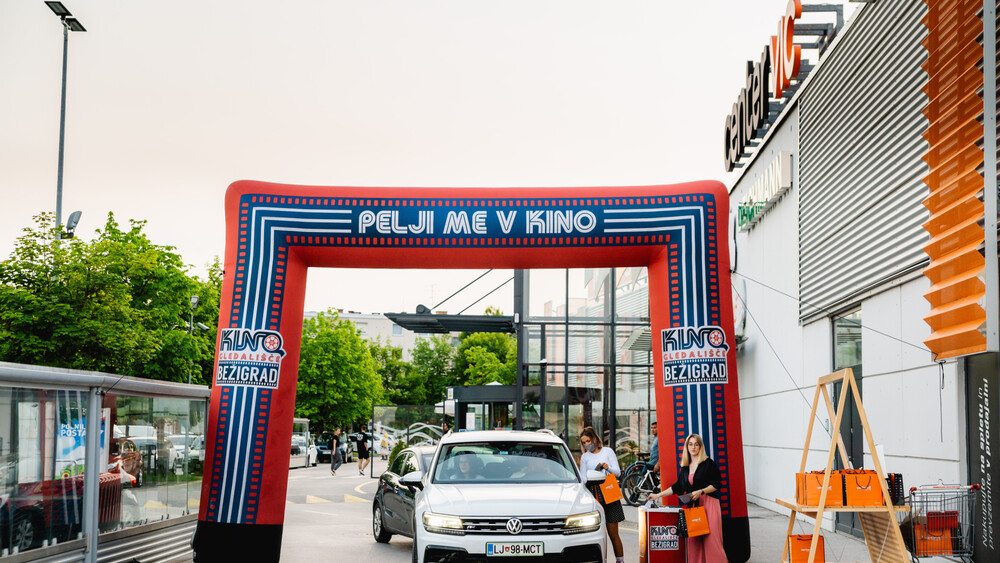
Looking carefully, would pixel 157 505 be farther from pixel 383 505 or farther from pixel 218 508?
pixel 383 505

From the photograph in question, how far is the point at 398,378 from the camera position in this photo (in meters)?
93.3

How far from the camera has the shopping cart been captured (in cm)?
875

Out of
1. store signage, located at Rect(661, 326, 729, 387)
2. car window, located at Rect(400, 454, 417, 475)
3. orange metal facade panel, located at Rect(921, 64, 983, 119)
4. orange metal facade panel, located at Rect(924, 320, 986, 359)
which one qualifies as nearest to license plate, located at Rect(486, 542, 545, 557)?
store signage, located at Rect(661, 326, 729, 387)

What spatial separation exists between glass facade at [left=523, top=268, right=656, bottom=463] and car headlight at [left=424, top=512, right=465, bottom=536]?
16303 millimetres

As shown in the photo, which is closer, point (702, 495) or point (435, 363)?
point (702, 495)

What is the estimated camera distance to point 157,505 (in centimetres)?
1127

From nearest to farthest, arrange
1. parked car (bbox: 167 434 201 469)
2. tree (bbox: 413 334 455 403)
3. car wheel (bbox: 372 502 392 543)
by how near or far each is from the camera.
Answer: parked car (bbox: 167 434 201 469) → car wheel (bbox: 372 502 392 543) → tree (bbox: 413 334 455 403)

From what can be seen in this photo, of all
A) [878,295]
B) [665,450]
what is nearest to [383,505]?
[665,450]

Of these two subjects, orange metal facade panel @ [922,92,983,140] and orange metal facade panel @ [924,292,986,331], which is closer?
orange metal facade panel @ [924,292,986,331]

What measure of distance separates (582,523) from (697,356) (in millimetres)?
3256

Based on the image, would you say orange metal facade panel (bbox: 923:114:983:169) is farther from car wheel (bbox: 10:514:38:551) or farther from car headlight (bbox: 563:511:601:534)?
car wheel (bbox: 10:514:38:551)

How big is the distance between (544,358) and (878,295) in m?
13.5

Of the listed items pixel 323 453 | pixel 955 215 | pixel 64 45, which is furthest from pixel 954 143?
pixel 323 453

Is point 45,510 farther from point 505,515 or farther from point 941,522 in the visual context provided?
point 941,522
